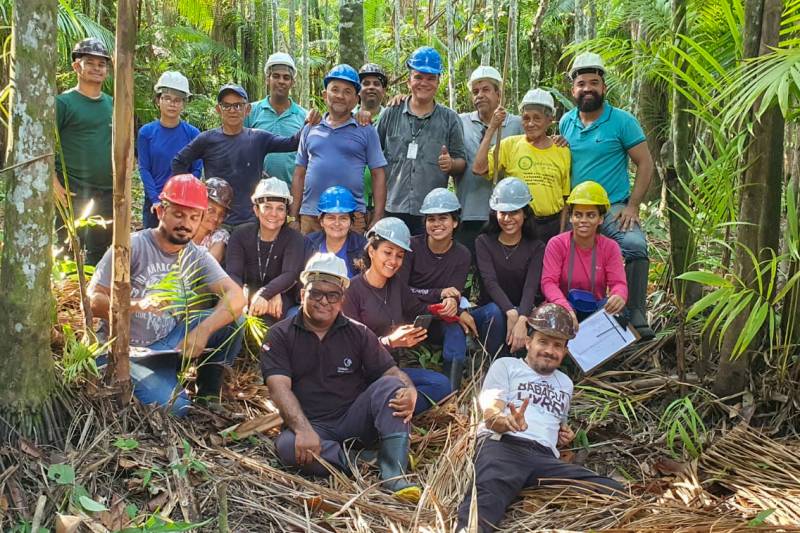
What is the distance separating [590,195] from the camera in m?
5.09

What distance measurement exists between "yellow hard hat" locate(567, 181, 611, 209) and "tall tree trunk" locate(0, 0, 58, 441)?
3338mm

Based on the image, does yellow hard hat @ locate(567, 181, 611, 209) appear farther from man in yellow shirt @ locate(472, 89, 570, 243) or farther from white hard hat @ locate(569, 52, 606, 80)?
white hard hat @ locate(569, 52, 606, 80)

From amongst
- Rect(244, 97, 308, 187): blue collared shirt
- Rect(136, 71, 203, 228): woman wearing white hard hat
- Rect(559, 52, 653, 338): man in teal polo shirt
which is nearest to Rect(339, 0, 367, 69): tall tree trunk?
Rect(244, 97, 308, 187): blue collared shirt

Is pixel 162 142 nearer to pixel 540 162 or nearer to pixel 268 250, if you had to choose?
pixel 268 250

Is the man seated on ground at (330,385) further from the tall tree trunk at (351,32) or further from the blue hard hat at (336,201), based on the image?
the tall tree trunk at (351,32)

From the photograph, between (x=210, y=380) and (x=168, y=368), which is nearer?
(x=168, y=368)

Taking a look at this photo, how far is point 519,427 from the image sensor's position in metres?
3.80

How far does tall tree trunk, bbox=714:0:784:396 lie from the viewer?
4074mm

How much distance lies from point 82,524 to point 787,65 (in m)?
3.69

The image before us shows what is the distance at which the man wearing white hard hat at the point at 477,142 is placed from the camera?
5883mm

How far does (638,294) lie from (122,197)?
365cm

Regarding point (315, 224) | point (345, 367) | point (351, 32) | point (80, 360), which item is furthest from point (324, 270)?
point (351, 32)

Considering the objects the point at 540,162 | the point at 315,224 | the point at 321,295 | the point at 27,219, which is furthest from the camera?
the point at 315,224

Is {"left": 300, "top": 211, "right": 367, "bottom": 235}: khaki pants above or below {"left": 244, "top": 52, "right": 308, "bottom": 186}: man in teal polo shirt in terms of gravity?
below
